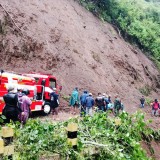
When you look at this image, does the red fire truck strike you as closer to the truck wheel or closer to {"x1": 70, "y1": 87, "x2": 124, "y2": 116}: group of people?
the truck wheel

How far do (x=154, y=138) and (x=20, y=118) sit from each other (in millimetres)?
6290

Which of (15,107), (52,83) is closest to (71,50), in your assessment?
(52,83)

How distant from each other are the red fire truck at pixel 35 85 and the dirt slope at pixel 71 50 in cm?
446

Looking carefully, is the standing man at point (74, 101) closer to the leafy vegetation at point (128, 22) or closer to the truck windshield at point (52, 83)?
the truck windshield at point (52, 83)

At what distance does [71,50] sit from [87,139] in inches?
810

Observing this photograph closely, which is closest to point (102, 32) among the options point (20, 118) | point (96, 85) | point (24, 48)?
point (96, 85)

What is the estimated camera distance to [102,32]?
34.5m

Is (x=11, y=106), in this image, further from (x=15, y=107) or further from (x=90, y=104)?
(x=90, y=104)

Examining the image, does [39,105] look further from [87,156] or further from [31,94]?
[87,156]

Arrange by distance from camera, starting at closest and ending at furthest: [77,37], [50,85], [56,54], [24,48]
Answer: [50,85]
[24,48]
[56,54]
[77,37]

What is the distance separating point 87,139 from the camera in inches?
308

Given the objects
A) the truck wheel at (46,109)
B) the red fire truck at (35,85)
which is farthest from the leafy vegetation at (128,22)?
the truck wheel at (46,109)

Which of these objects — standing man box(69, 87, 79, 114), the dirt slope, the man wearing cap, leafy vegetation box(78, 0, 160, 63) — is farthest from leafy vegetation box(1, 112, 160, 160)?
leafy vegetation box(78, 0, 160, 63)

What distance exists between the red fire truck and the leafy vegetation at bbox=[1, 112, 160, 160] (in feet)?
24.0
